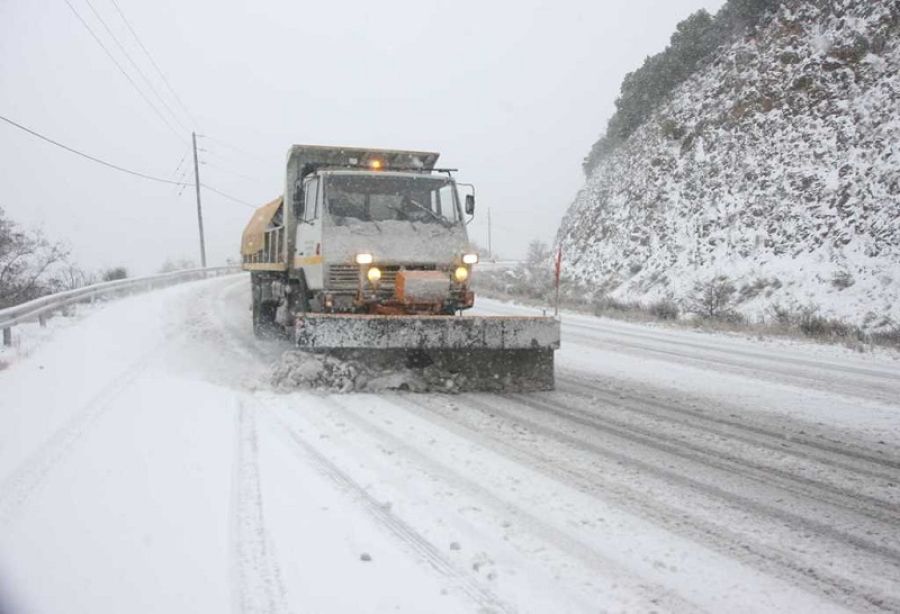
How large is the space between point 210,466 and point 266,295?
7001 millimetres

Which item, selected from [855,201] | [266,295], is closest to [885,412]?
[266,295]

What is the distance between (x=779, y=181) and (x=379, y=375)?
18.8m

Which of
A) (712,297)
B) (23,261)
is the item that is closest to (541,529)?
(712,297)

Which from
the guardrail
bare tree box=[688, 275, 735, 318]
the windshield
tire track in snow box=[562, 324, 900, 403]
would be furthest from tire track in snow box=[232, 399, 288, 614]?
bare tree box=[688, 275, 735, 318]

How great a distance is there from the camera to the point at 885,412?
589cm

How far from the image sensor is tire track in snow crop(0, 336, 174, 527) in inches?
135

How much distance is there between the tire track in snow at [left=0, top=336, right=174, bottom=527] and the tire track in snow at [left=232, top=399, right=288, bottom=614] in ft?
3.67

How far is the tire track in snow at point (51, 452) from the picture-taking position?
3436mm

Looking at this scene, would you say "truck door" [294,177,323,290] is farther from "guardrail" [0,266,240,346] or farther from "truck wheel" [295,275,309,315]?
"guardrail" [0,266,240,346]

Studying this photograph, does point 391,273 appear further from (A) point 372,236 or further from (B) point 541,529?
(B) point 541,529

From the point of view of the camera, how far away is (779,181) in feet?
67.5

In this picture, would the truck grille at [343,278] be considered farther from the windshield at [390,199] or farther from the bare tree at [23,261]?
the bare tree at [23,261]

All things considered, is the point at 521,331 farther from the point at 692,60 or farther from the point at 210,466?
the point at 692,60

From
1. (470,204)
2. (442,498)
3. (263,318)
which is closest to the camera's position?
(442,498)
